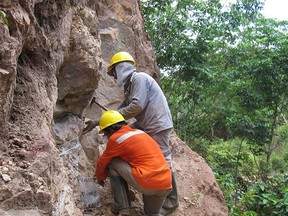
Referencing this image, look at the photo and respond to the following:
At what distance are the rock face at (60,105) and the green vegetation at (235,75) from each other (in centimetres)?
236

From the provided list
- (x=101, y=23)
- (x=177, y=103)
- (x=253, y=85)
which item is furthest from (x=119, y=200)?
(x=177, y=103)

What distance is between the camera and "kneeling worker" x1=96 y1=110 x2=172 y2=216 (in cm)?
389

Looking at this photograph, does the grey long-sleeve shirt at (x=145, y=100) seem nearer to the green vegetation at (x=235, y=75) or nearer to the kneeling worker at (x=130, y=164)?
the kneeling worker at (x=130, y=164)

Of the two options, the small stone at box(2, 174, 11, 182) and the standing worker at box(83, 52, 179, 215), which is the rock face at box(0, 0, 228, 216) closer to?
the small stone at box(2, 174, 11, 182)

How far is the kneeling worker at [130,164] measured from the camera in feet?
12.8

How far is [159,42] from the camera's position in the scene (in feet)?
31.6

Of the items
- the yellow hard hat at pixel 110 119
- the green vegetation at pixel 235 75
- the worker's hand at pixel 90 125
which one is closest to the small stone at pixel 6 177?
the yellow hard hat at pixel 110 119

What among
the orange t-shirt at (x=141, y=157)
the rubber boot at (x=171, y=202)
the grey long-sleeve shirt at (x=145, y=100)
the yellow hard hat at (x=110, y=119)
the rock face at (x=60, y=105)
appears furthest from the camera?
the rubber boot at (x=171, y=202)

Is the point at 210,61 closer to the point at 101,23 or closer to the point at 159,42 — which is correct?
the point at 159,42

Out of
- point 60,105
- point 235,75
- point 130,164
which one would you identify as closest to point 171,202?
point 130,164

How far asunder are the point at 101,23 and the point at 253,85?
4.50 metres

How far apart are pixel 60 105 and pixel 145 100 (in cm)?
107

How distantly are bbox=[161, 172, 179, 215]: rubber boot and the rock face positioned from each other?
0.21 metres

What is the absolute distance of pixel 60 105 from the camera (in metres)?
4.59
